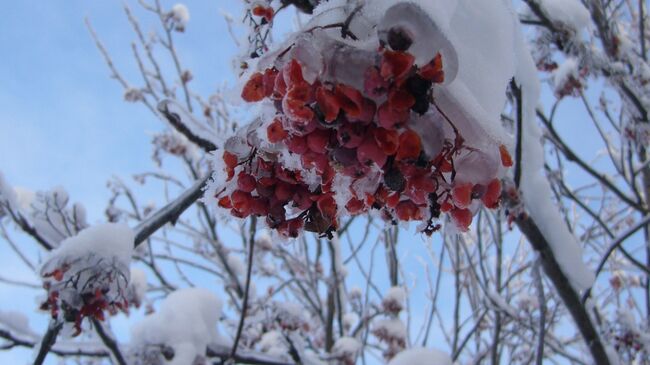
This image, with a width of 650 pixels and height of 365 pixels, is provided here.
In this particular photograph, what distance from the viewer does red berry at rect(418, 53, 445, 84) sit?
0.82m

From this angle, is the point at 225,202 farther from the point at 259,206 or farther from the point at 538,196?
the point at 538,196

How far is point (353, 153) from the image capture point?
2.86ft

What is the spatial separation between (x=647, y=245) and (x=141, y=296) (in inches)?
159

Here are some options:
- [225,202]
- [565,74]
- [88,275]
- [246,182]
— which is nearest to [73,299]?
[88,275]

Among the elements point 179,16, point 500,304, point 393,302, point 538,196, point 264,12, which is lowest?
point 264,12

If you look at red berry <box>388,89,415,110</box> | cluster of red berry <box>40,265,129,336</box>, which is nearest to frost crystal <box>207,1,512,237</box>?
red berry <box>388,89,415,110</box>

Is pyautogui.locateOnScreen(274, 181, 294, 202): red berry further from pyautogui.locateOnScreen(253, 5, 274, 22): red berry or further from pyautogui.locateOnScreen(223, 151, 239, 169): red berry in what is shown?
pyautogui.locateOnScreen(253, 5, 274, 22): red berry

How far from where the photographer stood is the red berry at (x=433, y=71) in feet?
2.70

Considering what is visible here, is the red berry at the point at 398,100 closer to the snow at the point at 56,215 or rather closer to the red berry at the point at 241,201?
the red berry at the point at 241,201

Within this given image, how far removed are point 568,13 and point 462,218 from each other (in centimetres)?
265

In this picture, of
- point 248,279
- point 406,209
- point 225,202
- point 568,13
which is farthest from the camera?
point 568,13

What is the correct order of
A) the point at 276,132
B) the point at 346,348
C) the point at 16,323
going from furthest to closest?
the point at 346,348, the point at 16,323, the point at 276,132

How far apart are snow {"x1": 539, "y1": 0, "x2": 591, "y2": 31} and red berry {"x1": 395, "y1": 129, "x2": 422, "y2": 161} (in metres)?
2.66

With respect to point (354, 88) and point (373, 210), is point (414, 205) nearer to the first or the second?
point (373, 210)
